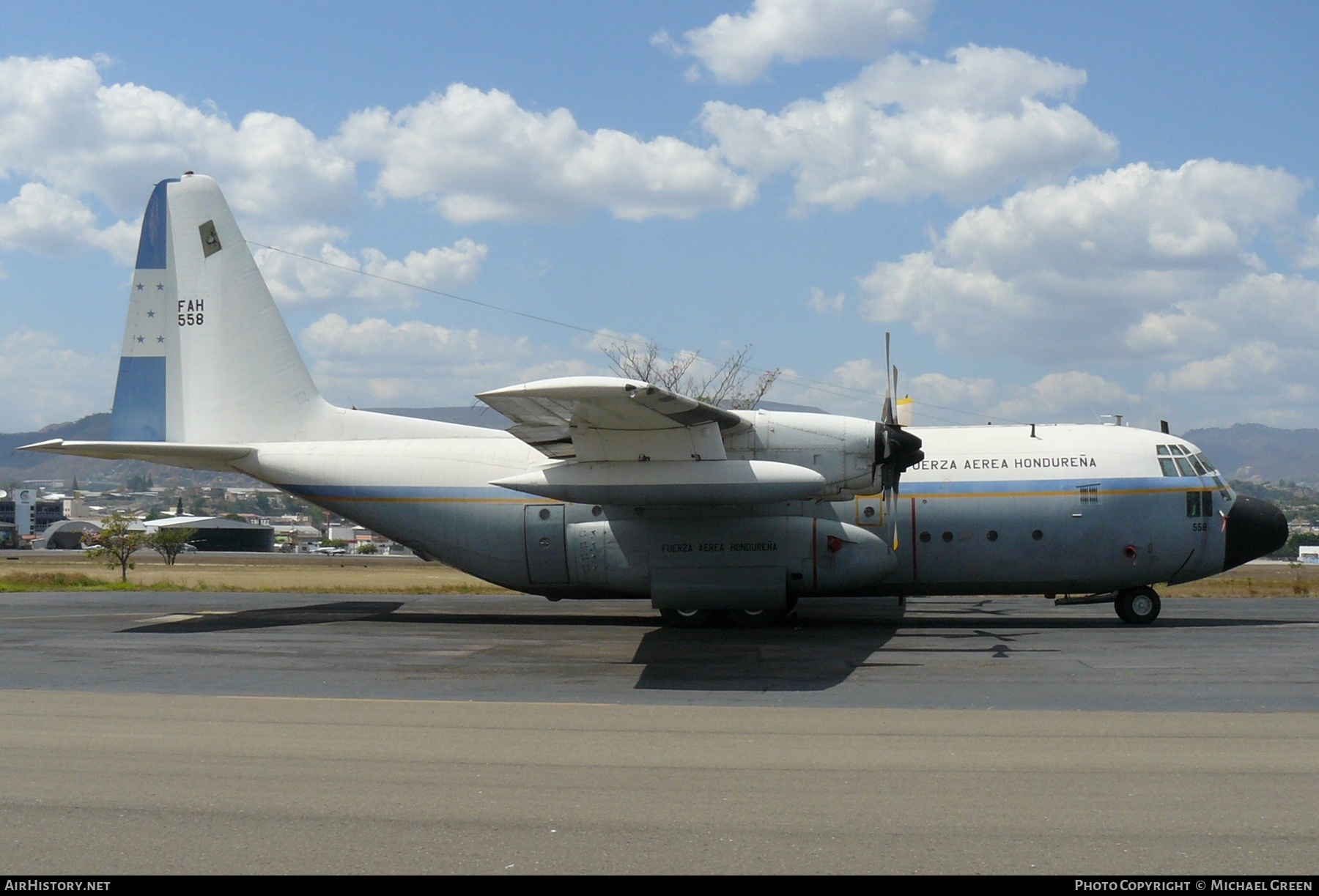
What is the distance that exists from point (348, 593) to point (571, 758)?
22.8 meters

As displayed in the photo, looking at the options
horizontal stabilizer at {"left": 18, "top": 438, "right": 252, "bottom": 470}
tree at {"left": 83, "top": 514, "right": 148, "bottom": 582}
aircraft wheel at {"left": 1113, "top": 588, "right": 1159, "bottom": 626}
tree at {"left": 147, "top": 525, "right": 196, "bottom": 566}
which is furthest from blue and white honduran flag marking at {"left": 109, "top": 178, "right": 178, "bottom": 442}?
tree at {"left": 147, "top": 525, "right": 196, "bottom": 566}

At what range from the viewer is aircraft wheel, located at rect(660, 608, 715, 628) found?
1992 cm

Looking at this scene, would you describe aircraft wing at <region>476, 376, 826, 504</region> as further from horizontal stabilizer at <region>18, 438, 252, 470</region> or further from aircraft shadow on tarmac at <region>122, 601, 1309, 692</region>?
horizontal stabilizer at <region>18, 438, 252, 470</region>

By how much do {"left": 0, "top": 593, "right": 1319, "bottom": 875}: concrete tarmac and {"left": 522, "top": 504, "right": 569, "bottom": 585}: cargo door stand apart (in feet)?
8.41

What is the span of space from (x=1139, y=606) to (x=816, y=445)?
7.84 metres

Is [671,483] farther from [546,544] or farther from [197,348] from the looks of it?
[197,348]

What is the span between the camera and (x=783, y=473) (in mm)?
15906

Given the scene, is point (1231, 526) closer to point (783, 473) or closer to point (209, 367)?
point (783, 473)

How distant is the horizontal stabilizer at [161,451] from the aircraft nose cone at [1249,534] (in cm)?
1930

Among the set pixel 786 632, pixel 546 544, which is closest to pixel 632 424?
pixel 546 544

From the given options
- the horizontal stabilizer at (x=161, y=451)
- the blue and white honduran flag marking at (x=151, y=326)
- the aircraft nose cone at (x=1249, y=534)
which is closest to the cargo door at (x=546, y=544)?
the horizontal stabilizer at (x=161, y=451)

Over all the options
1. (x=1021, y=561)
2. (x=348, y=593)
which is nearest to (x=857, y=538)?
(x=1021, y=561)

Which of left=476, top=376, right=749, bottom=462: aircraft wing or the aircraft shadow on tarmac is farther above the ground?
left=476, top=376, right=749, bottom=462: aircraft wing

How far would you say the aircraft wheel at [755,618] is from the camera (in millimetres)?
19938
